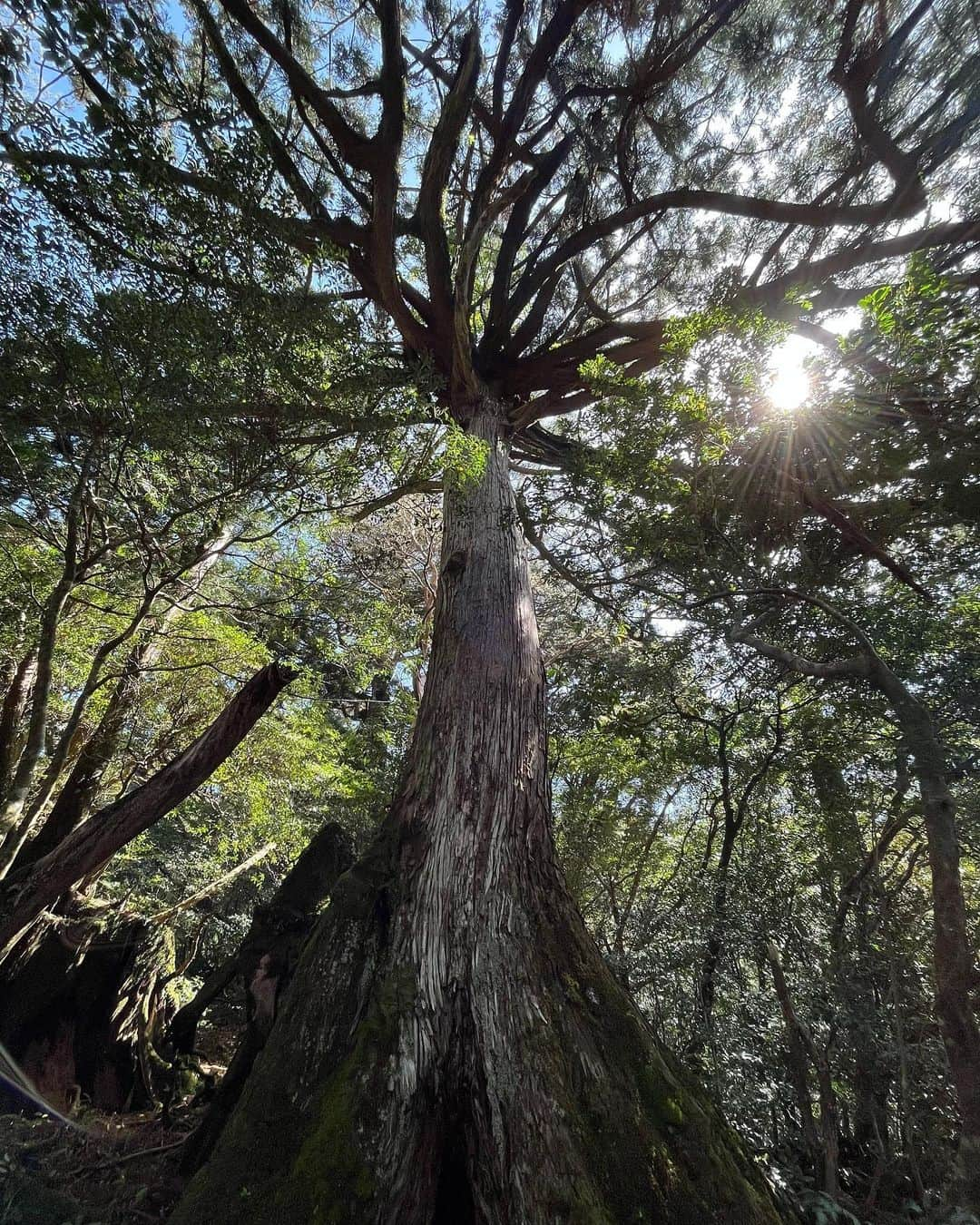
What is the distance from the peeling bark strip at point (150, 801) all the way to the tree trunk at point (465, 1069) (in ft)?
4.24

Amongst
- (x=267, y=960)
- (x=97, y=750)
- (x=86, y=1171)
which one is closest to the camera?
(x=86, y=1171)

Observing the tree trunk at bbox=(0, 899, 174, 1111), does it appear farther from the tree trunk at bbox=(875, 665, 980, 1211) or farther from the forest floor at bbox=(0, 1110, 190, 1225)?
the tree trunk at bbox=(875, 665, 980, 1211)

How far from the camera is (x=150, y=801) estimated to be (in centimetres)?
288

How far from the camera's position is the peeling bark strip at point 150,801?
9.52 ft

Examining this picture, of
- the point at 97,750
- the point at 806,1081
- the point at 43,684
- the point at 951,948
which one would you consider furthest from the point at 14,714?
the point at 951,948

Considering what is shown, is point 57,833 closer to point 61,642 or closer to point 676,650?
point 61,642

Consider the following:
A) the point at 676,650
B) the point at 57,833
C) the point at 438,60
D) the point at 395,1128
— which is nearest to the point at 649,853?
the point at 676,650

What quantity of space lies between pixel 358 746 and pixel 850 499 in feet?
18.9

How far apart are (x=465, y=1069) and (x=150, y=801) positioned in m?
2.37

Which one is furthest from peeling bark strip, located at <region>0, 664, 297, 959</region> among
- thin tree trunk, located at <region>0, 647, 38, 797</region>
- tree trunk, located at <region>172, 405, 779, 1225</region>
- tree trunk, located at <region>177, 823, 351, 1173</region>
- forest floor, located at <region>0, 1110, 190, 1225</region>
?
thin tree trunk, located at <region>0, 647, 38, 797</region>

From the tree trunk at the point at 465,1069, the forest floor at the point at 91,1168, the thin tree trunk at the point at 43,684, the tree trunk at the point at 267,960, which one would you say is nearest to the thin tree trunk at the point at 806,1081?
the tree trunk at the point at 465,1069

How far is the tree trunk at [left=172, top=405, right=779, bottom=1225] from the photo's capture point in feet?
3.99

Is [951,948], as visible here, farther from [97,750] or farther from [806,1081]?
[97,750]

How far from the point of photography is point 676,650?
158 inches
